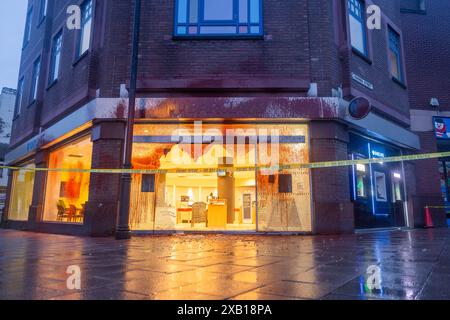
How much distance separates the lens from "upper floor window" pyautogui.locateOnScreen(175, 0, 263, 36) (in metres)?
9.98

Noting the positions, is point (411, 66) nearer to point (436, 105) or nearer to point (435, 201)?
point (436, 105)

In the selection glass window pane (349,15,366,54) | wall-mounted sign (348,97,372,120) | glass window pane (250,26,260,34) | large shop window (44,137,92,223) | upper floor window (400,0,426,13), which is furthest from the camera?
upper floor window (400,0,426,13)

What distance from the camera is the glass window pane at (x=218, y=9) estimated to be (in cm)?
1009

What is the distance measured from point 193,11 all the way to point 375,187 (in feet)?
27.2

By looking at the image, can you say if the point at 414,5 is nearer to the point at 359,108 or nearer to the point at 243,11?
the point at 359,108

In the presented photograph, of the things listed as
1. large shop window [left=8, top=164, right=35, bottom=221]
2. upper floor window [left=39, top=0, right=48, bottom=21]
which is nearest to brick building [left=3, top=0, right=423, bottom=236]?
large shop window [left=8, top=164, right=35, bottom=221]

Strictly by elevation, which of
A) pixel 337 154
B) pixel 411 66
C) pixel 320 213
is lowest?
pixel 320 213

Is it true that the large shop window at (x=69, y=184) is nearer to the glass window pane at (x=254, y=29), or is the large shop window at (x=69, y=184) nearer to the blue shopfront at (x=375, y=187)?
the glass window pane at (x=254, y=29)

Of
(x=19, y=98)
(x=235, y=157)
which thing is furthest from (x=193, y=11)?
(x=19, y=98)

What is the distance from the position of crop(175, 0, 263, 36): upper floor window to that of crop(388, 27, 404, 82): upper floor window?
21.0 ft

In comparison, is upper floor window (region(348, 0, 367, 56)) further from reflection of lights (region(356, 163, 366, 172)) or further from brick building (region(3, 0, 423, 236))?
reflection of lights (region(356, 163, 366, 172))

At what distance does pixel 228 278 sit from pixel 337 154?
22.9 ft
